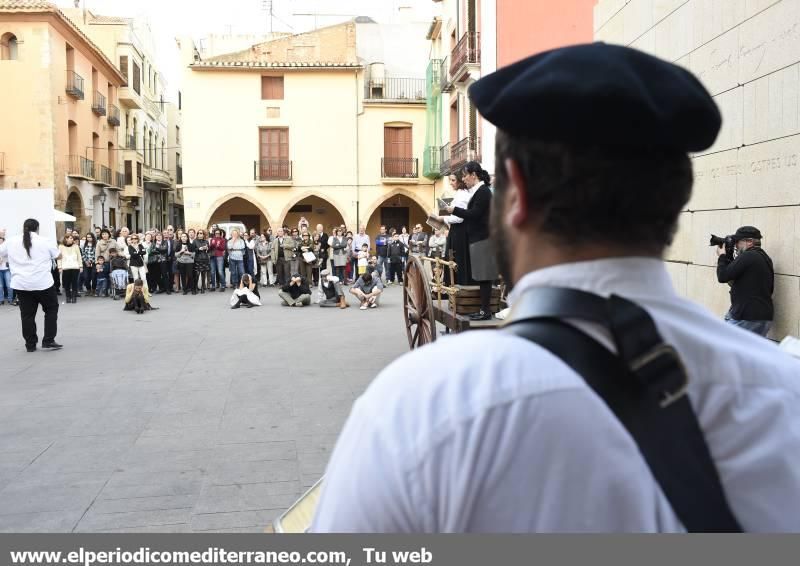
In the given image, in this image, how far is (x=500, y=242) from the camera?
1.21 meters

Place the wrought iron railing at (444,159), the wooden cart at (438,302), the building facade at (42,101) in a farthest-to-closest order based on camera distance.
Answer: the wrought iron railing at (444,159) < the building facade at (42,101) < the wooden cart at (438,302)

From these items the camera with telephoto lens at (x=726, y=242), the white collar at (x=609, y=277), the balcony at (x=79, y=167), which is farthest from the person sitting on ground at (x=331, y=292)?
the balcony at (x=79, y=167)

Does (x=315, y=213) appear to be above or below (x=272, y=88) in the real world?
below

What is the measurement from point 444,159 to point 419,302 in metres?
23.7

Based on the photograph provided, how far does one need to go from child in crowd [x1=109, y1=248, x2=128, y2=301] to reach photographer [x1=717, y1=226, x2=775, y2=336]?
590 inches

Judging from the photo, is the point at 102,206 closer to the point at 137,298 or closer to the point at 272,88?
the point at 272,88

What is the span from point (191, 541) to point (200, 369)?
775cm

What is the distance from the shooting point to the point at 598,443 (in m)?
1.00

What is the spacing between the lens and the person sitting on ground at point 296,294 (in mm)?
16422

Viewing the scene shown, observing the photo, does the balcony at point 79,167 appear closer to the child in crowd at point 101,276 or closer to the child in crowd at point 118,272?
the child in crowd at point 101,276

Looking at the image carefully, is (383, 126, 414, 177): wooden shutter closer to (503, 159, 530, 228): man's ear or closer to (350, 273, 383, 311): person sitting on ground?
(350, 273, 383, 311): person sitting on ground

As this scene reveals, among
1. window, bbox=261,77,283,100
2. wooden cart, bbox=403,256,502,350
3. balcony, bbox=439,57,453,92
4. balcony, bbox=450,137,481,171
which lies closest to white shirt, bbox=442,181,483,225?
wooden cart, bbox=403,256,502,350

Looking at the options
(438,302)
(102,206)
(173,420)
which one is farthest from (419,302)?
(102,206)

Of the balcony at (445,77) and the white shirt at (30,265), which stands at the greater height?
the balcony at (445,77)
